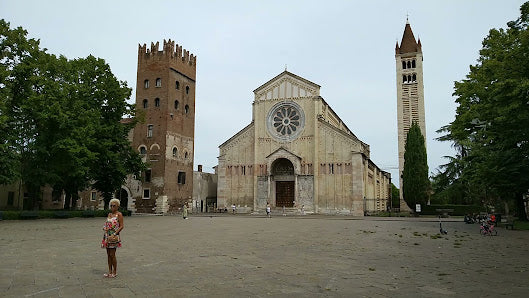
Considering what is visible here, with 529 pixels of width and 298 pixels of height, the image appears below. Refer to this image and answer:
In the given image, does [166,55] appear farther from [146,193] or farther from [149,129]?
[146,193]

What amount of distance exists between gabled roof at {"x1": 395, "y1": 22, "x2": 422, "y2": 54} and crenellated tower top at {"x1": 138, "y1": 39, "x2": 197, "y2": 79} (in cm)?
3394

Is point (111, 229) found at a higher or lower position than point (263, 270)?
higher

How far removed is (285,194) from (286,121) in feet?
29.7

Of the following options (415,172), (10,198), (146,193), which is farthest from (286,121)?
(10,198)

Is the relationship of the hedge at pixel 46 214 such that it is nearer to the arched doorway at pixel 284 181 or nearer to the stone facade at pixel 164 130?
the stone facade at pixel 164 130

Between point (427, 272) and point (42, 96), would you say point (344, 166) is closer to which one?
point (42, 96)

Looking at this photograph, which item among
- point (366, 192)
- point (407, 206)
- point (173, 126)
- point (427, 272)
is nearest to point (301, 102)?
point (366, 192)

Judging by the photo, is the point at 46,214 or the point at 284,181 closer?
the point at 46,214

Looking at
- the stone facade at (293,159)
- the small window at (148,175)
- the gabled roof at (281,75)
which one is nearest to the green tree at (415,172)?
the stone facade at (293,159)

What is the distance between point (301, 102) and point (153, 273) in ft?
134

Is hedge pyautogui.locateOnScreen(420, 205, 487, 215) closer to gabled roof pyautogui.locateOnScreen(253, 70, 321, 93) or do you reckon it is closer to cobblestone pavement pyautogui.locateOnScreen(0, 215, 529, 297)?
gabled roof pyautogui.locateOnScreen(253, 70, 321, 93)

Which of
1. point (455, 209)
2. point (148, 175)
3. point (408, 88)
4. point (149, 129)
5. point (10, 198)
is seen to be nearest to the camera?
point (10, 198)

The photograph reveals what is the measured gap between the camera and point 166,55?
49656 millimetres

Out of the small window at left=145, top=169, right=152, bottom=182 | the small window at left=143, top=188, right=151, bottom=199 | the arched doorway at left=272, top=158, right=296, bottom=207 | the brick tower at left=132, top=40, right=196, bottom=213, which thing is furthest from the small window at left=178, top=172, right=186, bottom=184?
the arched doorway at left=272, top=158, right=296, bottom=207
